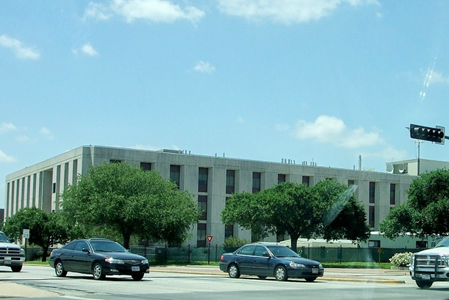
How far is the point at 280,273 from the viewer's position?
84.5ft

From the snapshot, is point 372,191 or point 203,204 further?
point 372,191

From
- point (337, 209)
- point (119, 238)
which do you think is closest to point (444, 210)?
point (337, 209)

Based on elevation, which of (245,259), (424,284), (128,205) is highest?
(128,205)

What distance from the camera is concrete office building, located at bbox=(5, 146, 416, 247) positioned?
78.9 m

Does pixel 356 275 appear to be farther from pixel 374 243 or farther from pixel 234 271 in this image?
pixel 374 243

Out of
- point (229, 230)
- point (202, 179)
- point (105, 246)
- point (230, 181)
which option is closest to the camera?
point (105, 246)

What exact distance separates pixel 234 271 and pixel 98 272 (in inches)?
246

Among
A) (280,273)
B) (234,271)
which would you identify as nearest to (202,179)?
(234,271)

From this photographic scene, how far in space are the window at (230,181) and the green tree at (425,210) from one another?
2982 centimetres

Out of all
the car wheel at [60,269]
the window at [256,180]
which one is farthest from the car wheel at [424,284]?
the window at [256,180]

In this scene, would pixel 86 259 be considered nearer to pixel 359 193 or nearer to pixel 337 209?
pixel 337 209

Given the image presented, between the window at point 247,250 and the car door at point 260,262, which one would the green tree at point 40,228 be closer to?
the window at point 247,250

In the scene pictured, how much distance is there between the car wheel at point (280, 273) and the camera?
1007 inches

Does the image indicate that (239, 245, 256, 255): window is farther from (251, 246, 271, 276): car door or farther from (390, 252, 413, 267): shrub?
(390, 252, 413, 267): shrub
